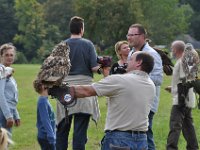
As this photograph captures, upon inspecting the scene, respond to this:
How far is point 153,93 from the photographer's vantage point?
731 centimetres

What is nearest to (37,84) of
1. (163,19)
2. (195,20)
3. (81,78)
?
(81,78)

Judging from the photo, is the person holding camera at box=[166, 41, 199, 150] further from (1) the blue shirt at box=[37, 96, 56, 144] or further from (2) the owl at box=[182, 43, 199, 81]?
(1) the blue shirt at box=[37, 96, 56, 144]

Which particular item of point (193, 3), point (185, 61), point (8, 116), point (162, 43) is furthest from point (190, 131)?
point (193, 3)

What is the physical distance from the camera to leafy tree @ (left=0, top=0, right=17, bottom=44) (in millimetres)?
114875

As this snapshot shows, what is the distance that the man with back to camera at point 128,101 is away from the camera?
6918 millimetres

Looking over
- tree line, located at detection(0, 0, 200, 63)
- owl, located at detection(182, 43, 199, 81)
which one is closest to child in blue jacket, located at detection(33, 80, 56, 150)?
owl, located at detection(182, 43, 199, 81)

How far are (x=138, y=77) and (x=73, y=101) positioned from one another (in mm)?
909

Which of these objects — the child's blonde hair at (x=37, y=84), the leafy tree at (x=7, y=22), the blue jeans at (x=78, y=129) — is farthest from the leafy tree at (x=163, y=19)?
the child's blonde hair at (x=37, y=84)

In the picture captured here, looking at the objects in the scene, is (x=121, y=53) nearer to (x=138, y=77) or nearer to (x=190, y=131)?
(x=190, y=131)

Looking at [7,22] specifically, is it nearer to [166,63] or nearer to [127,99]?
[166,63]

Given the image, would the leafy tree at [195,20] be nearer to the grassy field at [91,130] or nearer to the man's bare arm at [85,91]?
the grassy field at [91,130]

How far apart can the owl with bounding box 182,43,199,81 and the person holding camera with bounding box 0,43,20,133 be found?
3.50 metres

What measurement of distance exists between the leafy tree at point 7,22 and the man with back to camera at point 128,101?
109 meters

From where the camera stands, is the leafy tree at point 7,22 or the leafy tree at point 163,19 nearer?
the leafy tree at point 163,19
